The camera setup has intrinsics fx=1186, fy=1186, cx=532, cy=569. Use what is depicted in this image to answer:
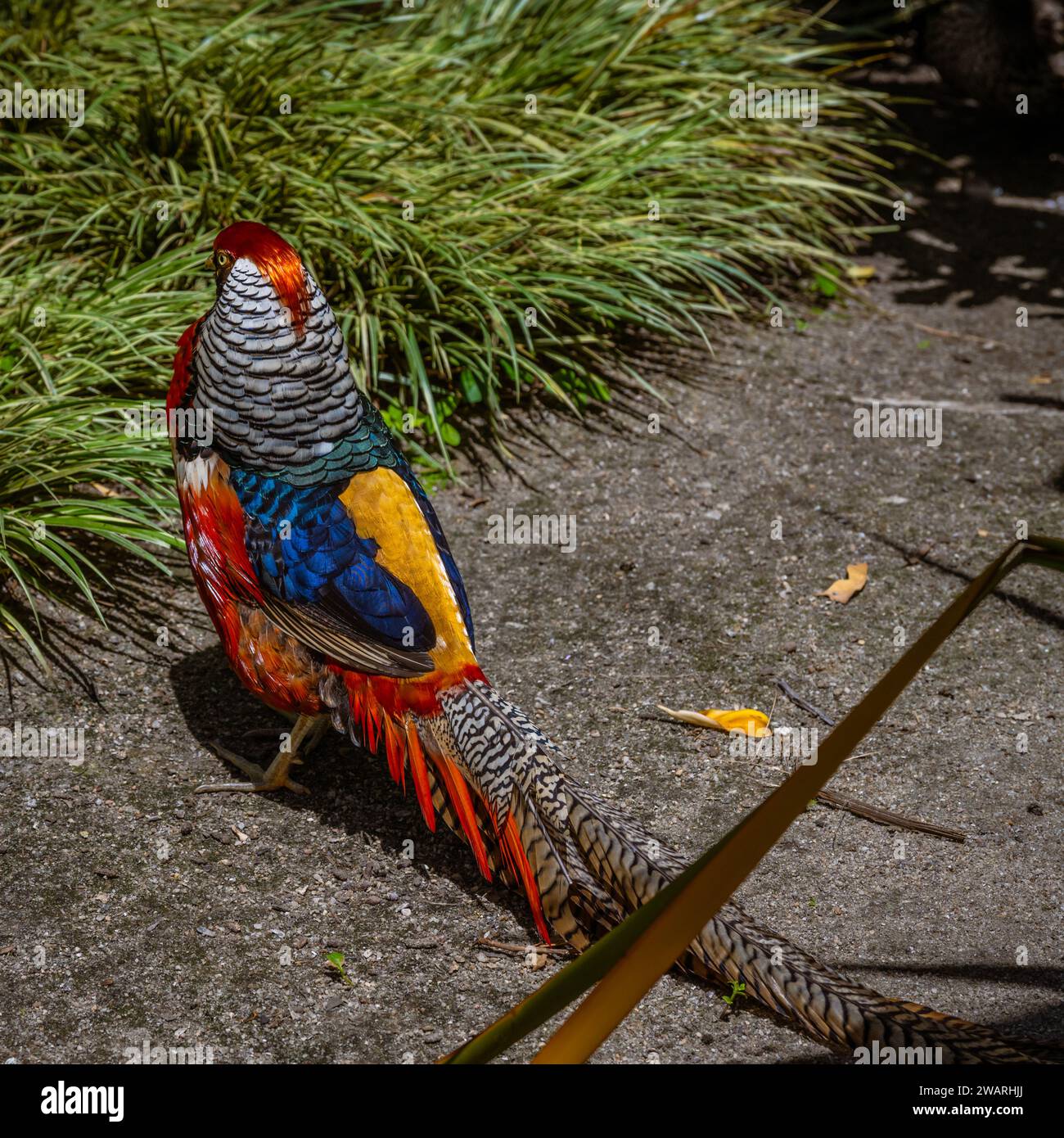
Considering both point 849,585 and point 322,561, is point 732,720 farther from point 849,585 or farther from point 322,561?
point 322,561

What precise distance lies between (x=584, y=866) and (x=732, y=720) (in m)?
1.06

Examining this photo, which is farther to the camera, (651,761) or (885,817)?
(651,761)

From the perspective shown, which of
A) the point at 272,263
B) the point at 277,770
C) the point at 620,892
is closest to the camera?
the point at 620,892

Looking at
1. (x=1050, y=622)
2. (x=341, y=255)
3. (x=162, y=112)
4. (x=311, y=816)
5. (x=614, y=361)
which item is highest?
(x=162, y=112)

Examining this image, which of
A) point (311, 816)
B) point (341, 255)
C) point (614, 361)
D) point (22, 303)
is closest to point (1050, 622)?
point (614, 361)

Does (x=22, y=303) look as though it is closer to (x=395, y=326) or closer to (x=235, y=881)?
(x=395, y=326)

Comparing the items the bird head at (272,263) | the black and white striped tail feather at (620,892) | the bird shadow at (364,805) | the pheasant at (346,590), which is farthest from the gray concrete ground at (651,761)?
the bird head at (272,263)

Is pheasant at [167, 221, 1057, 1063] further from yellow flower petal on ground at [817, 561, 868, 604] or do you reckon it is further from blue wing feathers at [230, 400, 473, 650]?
yellow flower petal on ground at [817, 561, 868, 604]

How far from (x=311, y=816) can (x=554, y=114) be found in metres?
3.69

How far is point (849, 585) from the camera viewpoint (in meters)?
4.08

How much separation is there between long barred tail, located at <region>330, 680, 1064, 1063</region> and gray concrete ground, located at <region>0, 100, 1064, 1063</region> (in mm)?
216

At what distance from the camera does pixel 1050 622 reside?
3951 mm

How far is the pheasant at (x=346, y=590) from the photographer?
2.61m

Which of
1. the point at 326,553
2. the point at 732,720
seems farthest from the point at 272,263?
the point at 732,720
